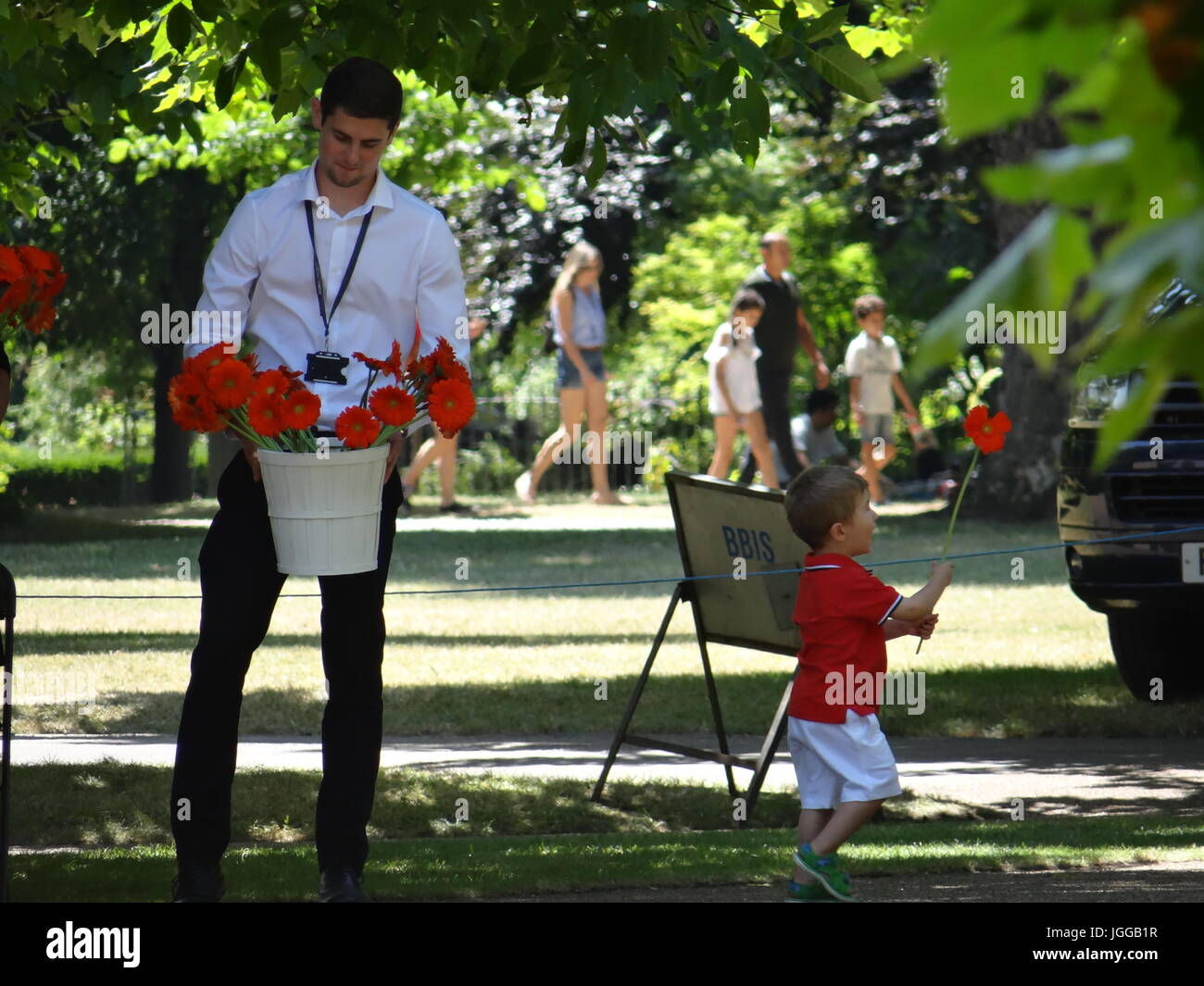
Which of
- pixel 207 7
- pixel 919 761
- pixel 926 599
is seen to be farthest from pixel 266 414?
pixel 919 761

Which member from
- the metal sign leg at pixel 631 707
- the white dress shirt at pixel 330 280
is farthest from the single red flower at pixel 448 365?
the metal sign leg at pixel 631 707

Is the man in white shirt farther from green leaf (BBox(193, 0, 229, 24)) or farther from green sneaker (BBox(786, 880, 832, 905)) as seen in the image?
green sneaker (BBox(786, 880, 832, 905))

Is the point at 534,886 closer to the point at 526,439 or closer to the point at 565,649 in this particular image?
the point at 565,649

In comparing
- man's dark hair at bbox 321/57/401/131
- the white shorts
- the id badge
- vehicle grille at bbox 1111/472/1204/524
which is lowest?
the white shorts

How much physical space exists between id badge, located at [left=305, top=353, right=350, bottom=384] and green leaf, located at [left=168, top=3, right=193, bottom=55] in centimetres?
134

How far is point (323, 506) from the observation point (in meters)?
4.62

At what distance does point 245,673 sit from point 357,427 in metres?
0.81

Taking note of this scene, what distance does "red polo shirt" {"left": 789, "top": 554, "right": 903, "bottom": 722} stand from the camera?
5133 mm

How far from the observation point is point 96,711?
29.9 ft

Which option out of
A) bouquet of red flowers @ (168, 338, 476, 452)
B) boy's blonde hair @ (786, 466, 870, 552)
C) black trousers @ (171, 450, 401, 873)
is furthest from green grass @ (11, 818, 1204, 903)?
bouquet of red flowers @ (168, 338, 476, 452)

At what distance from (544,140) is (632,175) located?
2059mm

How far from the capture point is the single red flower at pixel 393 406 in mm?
4633
